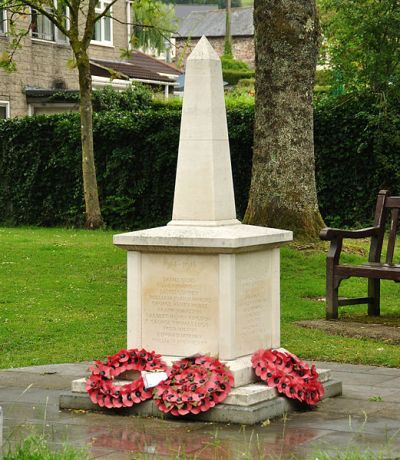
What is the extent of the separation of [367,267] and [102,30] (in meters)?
27.7

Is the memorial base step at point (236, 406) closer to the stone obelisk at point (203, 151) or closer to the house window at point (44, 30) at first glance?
the stone obelisk at point (203, 151)

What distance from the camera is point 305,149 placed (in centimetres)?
1518

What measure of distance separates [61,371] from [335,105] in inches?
532

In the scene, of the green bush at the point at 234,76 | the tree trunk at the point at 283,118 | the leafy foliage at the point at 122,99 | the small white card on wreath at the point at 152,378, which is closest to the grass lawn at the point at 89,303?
the tree trunk at the point at 283,118

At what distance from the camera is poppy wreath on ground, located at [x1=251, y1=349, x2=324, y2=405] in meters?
7.00

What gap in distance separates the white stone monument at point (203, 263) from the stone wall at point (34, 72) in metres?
24.7

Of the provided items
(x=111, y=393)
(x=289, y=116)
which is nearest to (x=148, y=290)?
(x=111, y=393)

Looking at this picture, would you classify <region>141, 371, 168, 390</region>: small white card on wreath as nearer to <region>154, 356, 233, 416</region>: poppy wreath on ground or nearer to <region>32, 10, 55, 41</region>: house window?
<region>154, 356, 233, 416</region>: poppy wreath on ground

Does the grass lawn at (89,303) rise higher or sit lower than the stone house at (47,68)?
lower

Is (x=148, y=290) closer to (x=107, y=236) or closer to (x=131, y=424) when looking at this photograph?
(x=131, y=424)

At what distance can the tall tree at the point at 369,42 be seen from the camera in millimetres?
21984

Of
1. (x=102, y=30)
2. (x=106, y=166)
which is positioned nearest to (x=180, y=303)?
(x=106, y=166)

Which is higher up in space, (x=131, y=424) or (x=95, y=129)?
(x=95, y=129)

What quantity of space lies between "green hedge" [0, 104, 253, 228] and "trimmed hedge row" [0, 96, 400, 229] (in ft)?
0.07
